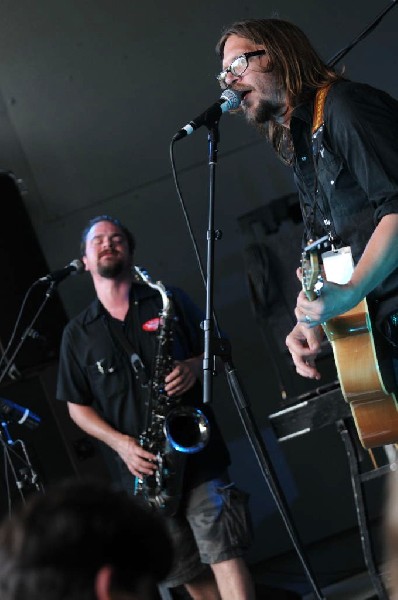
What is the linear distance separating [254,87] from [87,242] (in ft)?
5.91

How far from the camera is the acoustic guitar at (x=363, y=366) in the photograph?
7.60ft

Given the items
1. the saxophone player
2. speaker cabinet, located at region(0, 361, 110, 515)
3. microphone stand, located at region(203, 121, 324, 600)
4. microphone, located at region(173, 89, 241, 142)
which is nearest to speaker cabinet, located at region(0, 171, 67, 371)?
speaker cabinet, located at region(0, 361, 110, 515)

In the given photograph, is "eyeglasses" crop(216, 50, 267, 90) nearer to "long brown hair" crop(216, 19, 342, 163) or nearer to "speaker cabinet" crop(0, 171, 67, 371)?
"long brown hair" crop(216, 19, 342, 163)

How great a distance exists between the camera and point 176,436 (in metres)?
3.64

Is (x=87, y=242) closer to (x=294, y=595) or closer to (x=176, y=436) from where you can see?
(x=176, y=436)

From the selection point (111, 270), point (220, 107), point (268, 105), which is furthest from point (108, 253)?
point (268, 105)

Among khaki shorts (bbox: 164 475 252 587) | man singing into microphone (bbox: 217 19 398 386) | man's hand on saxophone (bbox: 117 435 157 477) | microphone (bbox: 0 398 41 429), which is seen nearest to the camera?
man singing into microphone (bbox: 217 19 398 386)

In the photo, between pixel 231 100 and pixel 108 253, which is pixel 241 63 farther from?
pixel 108 253

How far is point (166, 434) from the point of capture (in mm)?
3631

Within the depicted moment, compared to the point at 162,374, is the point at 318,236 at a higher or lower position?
higher

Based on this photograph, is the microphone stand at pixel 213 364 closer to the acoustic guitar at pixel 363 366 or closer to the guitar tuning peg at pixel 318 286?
the acoustic guitar at pixel 363 366

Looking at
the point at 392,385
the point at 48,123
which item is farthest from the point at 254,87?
the point at 48,123

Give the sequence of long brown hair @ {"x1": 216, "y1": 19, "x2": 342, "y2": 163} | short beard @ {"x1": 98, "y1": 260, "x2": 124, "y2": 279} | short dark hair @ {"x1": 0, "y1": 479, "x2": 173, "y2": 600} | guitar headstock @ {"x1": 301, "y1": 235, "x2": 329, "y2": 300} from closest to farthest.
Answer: short dark hair @ {"x1": 0, "y1": 479, "x2": 173, "y2": 600}, guitar headstock @ {"x1": 301, "y1": 235, "x2": 329, "y2": 300}, long brown hair @ {"x1": 216, "y1": 19, "x2": 342, "y2": 163}, short beard @ {"x1": 98, "y1": 260, "x2": 124, "y2": 279}

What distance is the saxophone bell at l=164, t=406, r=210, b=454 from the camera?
11.8 ft
